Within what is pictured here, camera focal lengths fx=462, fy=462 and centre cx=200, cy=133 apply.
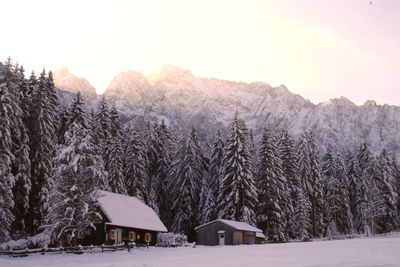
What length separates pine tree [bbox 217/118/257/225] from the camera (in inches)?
2376

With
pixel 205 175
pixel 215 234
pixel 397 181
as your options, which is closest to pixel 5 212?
pixel 215 234

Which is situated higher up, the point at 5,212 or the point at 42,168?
the point at 42,168

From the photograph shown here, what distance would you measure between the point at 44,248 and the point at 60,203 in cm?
369

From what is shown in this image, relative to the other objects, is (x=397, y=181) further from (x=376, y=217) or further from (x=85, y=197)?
(x=85, y=197)

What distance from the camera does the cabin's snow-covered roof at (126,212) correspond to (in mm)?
44213

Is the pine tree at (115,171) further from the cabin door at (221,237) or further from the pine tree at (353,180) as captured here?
the pine tree at (353,180)

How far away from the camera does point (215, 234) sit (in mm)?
54781

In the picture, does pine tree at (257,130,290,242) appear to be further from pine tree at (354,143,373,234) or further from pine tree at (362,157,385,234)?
pine tree at (354,143,373,234)

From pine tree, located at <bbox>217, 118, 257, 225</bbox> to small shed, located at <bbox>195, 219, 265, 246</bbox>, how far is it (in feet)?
12.2

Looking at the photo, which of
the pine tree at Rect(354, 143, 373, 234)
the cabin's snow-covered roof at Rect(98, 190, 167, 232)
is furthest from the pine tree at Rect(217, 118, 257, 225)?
the pine tree at Rect(354, 143, 373, 234)

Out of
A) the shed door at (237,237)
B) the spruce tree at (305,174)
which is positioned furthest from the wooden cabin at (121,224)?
the spruce tree at (305,174)

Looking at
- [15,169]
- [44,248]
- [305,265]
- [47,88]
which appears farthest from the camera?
[47,88]

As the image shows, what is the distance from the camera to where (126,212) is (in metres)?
47.6

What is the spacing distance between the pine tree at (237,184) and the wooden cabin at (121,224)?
11655mm
